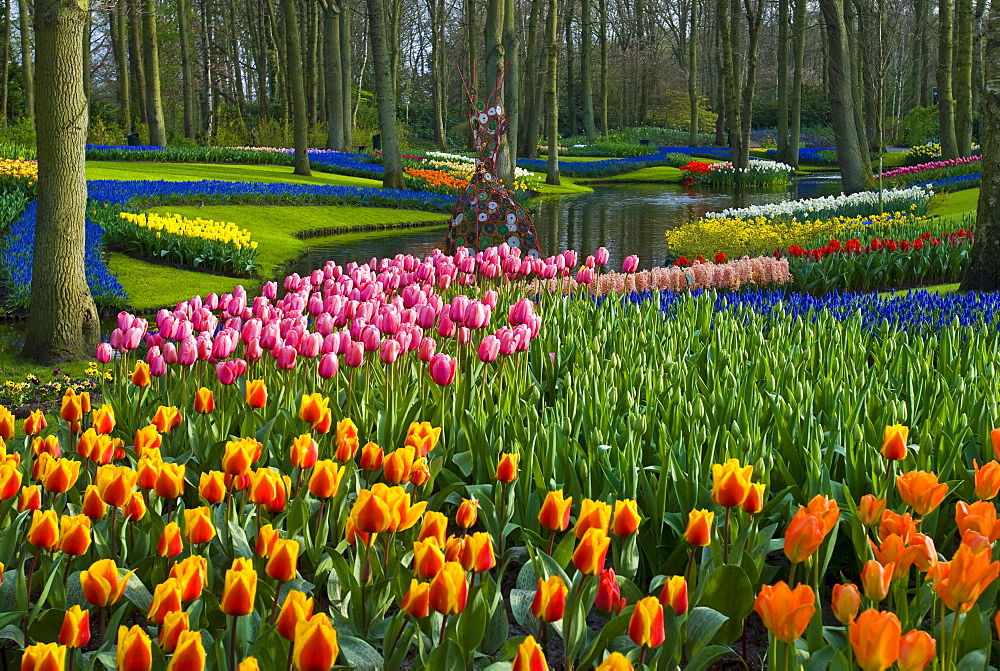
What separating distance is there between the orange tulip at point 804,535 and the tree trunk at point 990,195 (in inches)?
258

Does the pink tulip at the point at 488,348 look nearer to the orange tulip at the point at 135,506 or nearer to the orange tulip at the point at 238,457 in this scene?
the orange tulip at the point at 238,457

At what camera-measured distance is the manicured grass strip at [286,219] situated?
13725 millimetres

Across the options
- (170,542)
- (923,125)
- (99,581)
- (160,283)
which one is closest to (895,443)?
(170,542)

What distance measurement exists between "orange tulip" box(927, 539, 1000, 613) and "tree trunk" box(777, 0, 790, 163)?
1103 inches

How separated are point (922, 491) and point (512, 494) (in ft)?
3.95

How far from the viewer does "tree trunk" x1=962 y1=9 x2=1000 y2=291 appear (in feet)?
24.5

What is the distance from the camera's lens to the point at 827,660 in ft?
6.39

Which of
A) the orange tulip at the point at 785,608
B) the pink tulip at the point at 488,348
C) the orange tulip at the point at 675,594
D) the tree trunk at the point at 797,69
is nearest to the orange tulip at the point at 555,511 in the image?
the orange tulip at the point at 675,594

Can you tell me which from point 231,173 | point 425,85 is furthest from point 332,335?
point 425,85

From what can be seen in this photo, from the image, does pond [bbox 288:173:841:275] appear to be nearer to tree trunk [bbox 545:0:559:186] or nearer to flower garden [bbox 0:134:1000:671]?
tree trunk [bbox 545:0:559:186]

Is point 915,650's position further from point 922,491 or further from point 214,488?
point 214,488

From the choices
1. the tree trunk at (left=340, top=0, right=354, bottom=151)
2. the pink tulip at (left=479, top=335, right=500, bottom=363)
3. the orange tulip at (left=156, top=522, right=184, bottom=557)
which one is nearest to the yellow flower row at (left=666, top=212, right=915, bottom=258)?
the pink tulip at (left=479, top=335, right=500, bottom=363)

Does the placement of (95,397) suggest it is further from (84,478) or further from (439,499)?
(439,499)

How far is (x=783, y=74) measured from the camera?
3130cm
